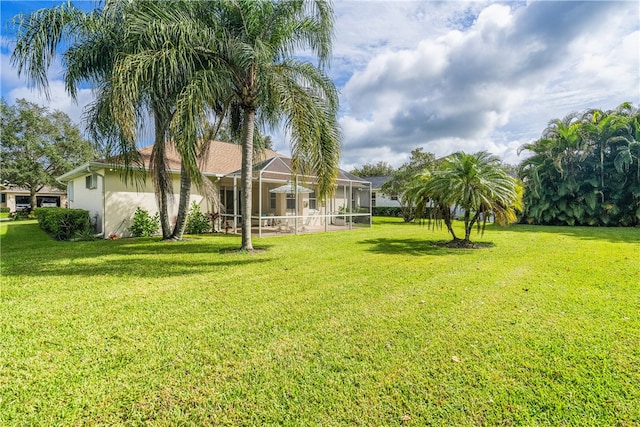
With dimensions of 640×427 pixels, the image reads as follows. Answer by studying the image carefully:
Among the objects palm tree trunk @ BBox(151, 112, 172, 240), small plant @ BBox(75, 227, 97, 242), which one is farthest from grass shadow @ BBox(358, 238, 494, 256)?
small plant @ BBox(75, 227, 97, 242)

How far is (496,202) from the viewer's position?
1038cm

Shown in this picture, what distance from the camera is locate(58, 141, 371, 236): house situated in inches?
526

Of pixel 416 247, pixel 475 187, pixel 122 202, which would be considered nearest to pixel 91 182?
pixel 122 202

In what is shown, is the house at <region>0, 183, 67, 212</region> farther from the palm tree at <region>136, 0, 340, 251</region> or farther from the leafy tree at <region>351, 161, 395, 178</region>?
the leafy tree at <region>351, 161, 395, 178</region>

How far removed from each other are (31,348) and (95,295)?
2.03 meters

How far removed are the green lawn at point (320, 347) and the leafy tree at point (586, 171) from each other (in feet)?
51.6

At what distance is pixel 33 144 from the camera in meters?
30.2

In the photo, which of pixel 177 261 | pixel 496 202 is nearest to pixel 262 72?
pixel 177 261

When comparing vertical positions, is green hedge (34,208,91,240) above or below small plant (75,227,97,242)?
above

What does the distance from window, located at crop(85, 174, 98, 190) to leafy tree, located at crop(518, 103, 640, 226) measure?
1028 inches

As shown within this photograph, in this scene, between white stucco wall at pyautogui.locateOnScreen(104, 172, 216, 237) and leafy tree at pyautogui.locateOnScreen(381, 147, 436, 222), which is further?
leafy tree at pyautogui.locateOnScreen(381, 147, 436, 222)

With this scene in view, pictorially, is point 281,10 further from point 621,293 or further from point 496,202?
point 621,293

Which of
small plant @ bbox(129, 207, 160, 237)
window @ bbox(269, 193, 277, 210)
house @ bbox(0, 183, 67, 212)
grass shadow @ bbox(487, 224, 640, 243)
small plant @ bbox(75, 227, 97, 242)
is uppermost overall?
house @ bbox(0, 183, 67, 212)

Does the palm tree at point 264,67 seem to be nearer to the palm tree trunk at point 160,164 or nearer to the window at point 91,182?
the palm tree trunk at point 160,164
